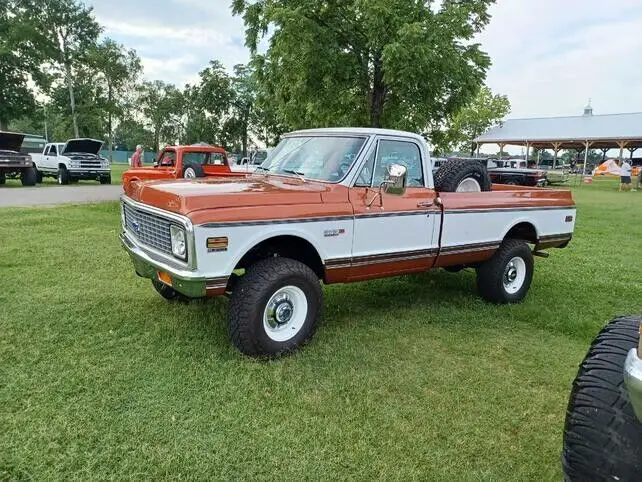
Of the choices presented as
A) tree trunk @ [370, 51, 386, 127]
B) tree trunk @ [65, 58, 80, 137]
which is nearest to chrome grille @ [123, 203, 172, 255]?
tree trunk @ [370, 51, 386, 127]

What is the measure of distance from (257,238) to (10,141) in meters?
19.4

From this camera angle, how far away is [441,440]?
3092 millimetres

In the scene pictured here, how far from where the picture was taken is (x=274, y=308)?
411 centimetres

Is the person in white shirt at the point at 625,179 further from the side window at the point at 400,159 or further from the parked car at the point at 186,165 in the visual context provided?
the side window at the point at 400,159

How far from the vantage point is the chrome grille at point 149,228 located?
13.0ft

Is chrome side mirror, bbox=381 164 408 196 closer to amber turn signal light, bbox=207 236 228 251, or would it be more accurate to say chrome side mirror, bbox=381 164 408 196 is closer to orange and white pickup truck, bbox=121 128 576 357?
orange and white pickup truck, bbox=121 128 576 357

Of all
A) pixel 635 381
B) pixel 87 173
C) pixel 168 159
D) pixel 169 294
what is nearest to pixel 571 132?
pixel 87 173

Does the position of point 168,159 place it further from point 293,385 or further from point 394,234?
point 293,385

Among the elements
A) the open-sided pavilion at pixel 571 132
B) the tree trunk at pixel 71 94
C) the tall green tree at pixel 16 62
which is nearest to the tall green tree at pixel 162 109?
the tree trunk at pixel 71 94

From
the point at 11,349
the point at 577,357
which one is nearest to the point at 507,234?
the point at 577,357

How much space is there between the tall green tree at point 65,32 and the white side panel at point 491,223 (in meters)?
43.2

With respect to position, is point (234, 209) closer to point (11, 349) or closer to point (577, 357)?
point (11, 349)

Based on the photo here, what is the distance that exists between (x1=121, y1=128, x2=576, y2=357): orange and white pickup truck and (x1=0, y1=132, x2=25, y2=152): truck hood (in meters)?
17.3

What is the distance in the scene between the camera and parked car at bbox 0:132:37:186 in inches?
737
